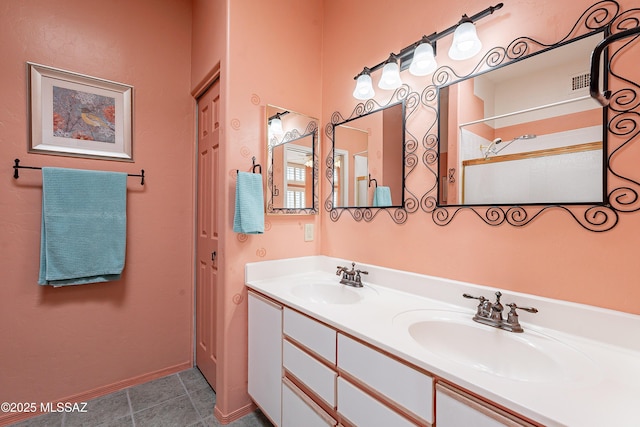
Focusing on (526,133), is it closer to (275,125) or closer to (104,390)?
(275,125)

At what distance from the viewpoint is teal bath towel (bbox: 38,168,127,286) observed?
161 cm

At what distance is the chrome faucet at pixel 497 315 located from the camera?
970mm

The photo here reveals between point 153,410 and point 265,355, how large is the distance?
898mm

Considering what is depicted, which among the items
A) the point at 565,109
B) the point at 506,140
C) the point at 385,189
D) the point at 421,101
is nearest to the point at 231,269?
the point at 385,189

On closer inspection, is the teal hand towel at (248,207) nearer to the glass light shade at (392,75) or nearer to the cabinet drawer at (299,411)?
the cabinet drawer at (299,411)

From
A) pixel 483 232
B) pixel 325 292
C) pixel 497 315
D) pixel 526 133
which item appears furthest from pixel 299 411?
pixel 526 133

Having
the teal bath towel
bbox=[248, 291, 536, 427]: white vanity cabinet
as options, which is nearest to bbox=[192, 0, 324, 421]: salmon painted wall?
bbox=[248, 291, 536, 427]: white vanity cabinet

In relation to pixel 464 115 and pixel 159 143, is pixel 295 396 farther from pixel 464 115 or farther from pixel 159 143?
pixel 159 143

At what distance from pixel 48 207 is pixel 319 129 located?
1.76 meters

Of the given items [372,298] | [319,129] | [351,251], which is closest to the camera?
[372,298]

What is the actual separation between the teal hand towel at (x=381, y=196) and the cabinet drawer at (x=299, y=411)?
3.39ft

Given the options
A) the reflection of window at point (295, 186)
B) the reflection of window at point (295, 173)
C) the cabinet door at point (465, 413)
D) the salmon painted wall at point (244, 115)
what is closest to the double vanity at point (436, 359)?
the cabinet door at point (465, 413)

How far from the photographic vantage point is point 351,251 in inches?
69.4

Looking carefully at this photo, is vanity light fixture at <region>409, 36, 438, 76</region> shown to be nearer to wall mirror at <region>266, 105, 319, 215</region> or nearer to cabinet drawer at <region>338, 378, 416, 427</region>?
wall mirror at <region>266, 105, 319, 215</region>
